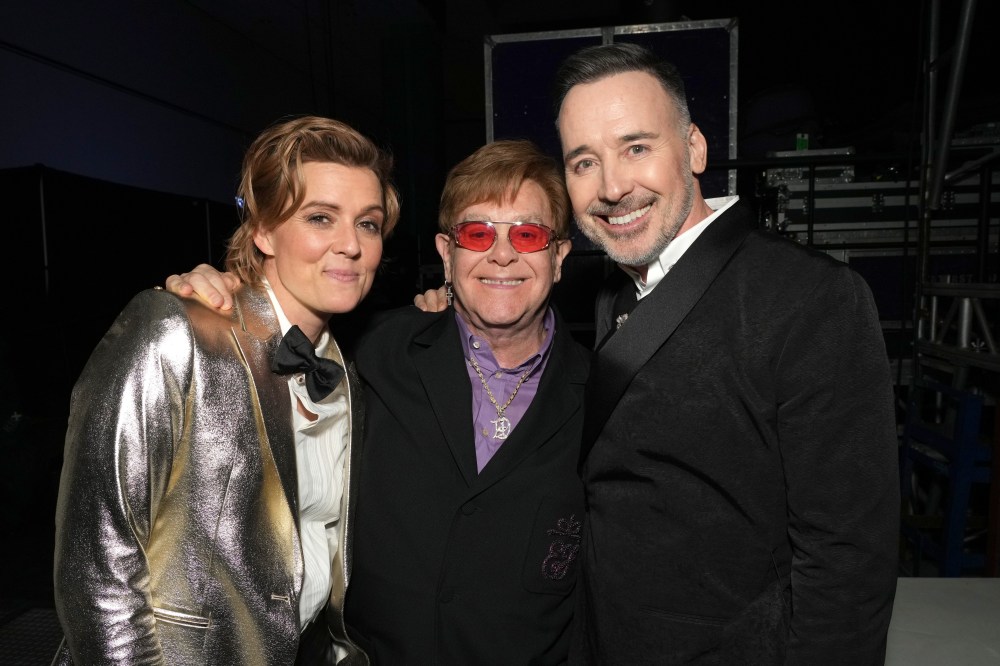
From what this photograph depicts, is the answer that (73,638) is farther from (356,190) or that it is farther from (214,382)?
(356,190)

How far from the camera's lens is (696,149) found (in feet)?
4.95

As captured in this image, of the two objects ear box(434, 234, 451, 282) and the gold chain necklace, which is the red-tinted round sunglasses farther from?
the gold chain necklace

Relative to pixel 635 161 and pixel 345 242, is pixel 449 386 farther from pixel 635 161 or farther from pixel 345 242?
pixel 635 161

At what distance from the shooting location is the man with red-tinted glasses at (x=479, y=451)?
159 centimetres

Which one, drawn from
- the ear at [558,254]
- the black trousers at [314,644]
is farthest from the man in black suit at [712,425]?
the black trousers at [314,644]

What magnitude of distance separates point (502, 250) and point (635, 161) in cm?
55

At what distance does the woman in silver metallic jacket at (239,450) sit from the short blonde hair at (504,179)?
323 millimetres

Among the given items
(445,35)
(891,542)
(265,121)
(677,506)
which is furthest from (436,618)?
(445,35)

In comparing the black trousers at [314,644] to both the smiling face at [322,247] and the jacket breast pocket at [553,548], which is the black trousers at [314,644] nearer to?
the jacket breast pocket at [553,548]

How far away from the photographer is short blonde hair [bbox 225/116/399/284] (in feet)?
5.06

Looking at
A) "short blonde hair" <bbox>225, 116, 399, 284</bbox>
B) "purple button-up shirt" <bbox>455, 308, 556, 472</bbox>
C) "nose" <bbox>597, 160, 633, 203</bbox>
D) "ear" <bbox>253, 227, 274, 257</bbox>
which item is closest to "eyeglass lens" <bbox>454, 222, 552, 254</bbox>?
"purple button-up shirt" <bbox>455, 308, 556, 472</bbox>

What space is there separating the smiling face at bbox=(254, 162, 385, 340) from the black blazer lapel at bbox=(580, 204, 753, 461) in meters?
0.68

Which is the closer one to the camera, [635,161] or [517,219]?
[635,161]

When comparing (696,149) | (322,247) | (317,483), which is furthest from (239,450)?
(696,149)
